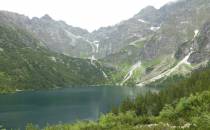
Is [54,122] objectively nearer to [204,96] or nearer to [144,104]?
[144,104]

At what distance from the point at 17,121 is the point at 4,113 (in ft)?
81.4

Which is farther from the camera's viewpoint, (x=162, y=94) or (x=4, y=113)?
(x=4, y=113)

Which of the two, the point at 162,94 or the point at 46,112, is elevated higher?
the point at 162,94

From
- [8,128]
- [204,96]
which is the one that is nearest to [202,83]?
[204,96]

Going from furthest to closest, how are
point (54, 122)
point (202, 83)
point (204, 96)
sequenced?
point (54, 122), point (202, 83), point (204, 96)

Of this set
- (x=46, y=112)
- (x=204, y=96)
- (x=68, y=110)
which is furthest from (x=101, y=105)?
(x=204, y=96)

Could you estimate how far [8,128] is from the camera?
126 metres

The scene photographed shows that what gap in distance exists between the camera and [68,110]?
180625 millimetres

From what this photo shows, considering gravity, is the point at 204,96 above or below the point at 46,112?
above

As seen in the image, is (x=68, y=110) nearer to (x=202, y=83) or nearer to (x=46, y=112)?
(x=46, y=112)

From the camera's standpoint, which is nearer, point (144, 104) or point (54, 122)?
point (144, 104)

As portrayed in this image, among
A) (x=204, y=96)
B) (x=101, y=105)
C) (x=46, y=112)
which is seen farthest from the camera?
(x=101, y=105)

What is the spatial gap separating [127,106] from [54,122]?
118 ft

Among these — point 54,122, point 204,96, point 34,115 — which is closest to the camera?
point 204,96
